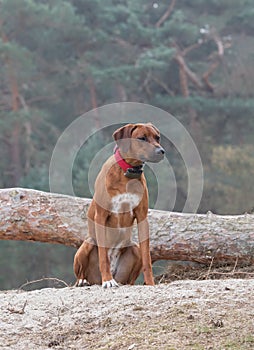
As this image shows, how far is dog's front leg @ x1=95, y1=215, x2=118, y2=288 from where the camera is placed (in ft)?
19.0

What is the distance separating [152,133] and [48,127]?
17.6 meters

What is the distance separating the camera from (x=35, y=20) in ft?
72.2

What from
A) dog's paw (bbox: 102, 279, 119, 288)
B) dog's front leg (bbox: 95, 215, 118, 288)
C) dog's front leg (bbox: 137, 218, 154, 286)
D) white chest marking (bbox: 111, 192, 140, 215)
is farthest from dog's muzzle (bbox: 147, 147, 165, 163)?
dog's paw (bbox: 102, 279, 119, 288)

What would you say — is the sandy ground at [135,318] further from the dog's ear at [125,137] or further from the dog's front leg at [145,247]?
the dog's ear at [125,137]

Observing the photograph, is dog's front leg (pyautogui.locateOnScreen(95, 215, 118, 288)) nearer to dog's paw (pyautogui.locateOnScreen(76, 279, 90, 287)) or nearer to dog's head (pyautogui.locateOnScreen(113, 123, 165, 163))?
dog's paw (pyautogui.locateOnScreen(76, 279, 90, 287))

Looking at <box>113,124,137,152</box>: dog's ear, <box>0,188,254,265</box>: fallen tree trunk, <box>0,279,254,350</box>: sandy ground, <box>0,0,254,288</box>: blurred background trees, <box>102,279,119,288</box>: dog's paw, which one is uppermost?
<box>113,124,137,152</box>: dog's ear

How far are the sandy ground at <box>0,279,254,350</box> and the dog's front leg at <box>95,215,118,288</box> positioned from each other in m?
0.51

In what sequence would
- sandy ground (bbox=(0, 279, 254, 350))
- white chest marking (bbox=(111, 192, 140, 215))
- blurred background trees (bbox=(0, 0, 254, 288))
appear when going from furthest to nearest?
blurred background trees (bbox=(0, 0, 254, 288))
white chest marking (bbox=(111, 192, 140, 215))
sandy ground (bbox=(0, 279, 254, 350))

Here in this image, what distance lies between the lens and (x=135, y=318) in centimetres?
436

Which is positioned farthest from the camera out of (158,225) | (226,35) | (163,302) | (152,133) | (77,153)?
(226,35)

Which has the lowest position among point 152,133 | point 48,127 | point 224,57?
point 48,127

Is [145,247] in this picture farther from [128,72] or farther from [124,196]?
[128,72]

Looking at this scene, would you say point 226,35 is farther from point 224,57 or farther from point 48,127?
point 48,127

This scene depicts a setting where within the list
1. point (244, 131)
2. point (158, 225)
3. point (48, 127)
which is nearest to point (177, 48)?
point (244, 131)
